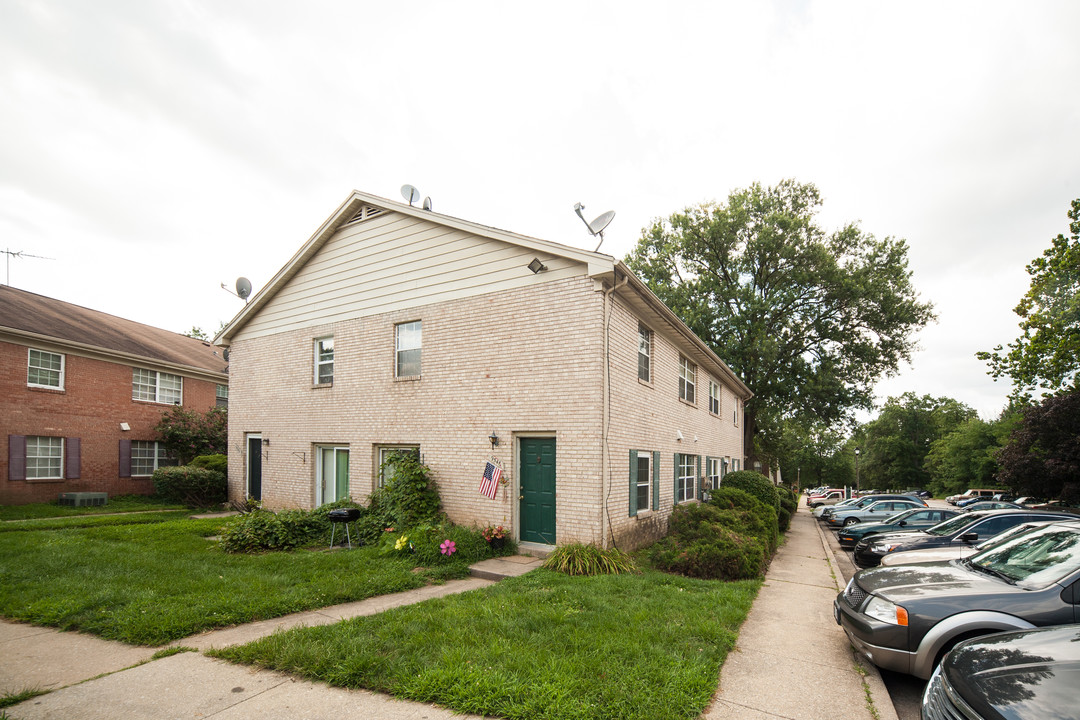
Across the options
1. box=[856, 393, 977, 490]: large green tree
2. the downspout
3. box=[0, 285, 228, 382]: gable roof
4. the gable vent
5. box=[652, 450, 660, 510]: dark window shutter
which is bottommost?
box=[856, 393, 977, 490]: large green tree

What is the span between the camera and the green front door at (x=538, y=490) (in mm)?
10109

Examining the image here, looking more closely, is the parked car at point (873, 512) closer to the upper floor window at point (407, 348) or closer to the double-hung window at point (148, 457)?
the upper floor window at point (407, 348)

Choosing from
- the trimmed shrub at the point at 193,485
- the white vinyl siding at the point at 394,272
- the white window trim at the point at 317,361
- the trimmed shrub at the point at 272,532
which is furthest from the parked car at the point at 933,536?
the trimmed shrub at the point at 193,485

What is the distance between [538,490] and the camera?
10.3 m

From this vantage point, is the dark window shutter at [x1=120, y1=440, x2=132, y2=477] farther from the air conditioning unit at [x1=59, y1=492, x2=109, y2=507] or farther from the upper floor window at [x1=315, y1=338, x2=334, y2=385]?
the upper floor window at [x1=315, y1=338, x2=334, y2=385]

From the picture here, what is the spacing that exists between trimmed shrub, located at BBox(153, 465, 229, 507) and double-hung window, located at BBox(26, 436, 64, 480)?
2.99m

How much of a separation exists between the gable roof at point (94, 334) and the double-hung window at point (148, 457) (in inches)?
119

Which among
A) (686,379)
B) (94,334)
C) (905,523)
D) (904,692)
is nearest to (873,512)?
(905,523)

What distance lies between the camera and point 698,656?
16.4 ft

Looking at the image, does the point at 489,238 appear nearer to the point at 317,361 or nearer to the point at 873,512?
the point at 317,361

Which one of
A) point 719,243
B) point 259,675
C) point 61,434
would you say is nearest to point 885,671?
point 259,675

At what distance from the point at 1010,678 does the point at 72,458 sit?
23.2m

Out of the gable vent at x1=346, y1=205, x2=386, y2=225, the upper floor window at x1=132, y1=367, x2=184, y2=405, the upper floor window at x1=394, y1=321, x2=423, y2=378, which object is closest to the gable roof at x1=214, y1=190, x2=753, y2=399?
the gable vent at x1=346, y1=205, x2=386, y2=225

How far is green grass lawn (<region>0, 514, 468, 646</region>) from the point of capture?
5910 mm
